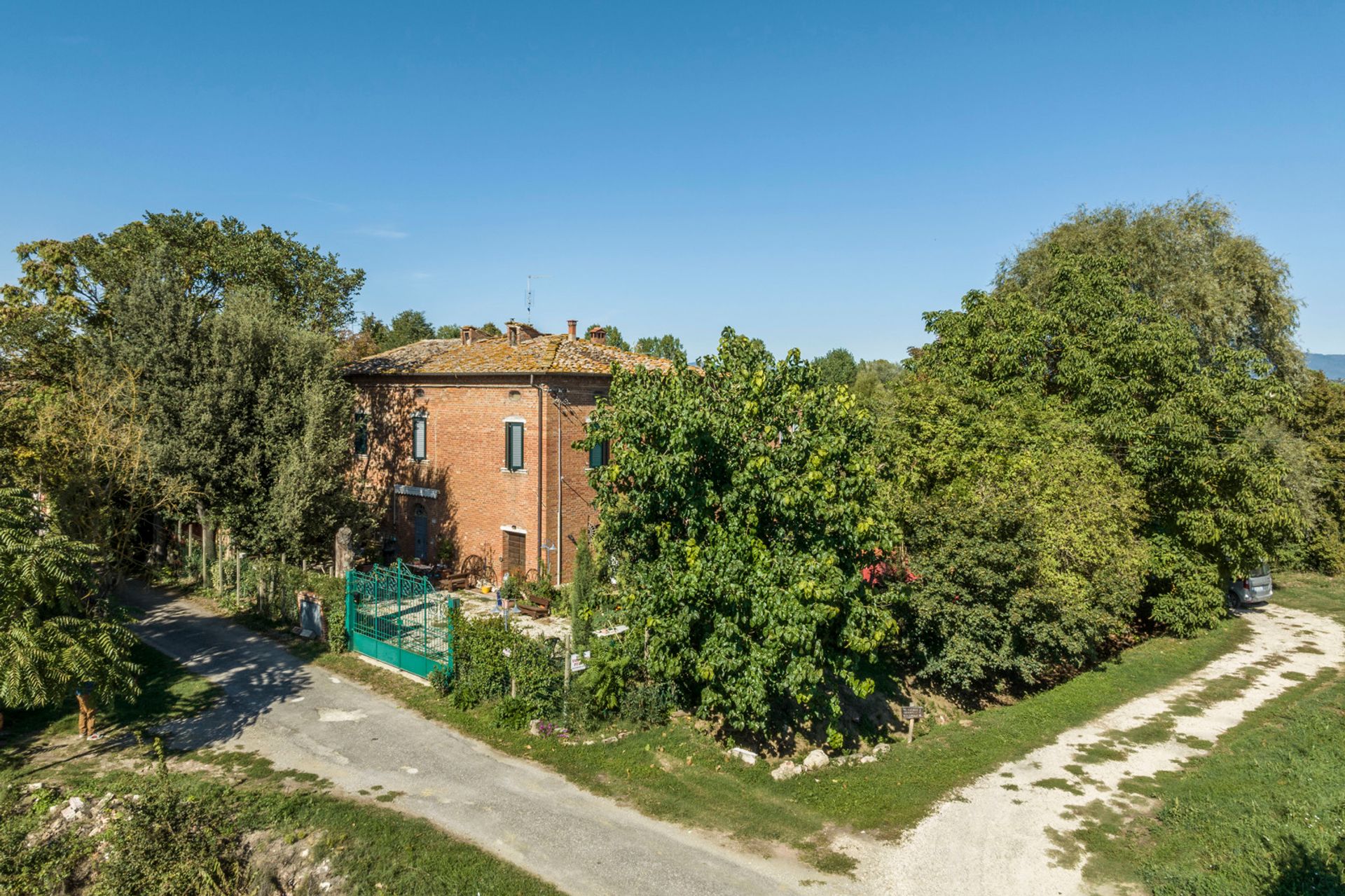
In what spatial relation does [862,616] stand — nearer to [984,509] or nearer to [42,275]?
[984,509]

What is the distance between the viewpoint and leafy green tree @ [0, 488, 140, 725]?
12219mm

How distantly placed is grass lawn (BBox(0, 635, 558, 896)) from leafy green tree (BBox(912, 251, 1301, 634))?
21.2 m

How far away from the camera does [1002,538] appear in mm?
17391

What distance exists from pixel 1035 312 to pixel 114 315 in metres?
32.0

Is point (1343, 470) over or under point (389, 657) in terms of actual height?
over

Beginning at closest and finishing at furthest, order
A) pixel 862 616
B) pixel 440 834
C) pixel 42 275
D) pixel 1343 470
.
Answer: pixel 440 834 < pixel 862 616 < pixel 42 275 < pixel 1343 470

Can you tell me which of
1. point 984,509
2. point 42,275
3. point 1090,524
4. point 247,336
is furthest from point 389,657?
point 42,275

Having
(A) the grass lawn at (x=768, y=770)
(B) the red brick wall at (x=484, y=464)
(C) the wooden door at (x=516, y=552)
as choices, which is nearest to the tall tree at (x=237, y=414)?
(B) the red brick wall at (x=484, y=464)

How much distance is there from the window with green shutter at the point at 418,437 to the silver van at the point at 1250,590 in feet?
111

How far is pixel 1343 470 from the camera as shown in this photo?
3706cm

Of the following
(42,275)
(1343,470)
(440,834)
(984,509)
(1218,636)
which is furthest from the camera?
(1343,470)

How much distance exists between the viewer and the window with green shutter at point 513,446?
84.2ft

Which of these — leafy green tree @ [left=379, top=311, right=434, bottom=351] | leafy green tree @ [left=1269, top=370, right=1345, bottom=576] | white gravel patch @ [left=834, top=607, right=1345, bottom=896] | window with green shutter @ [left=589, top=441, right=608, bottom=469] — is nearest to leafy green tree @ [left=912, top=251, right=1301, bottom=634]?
white gravel patch @ [left=834, top=607, right=1345, bottom=896]

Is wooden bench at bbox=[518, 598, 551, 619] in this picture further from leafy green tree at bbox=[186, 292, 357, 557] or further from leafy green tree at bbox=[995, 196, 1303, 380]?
leafy green tree at bbox=[995, 196, 1303, 380]
